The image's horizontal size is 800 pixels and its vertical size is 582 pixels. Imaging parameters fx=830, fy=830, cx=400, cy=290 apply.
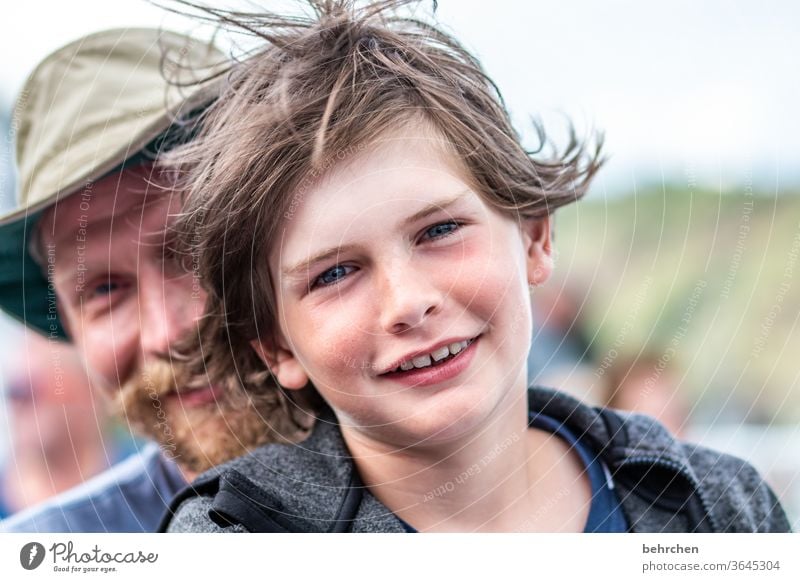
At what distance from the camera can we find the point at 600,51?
772 mm

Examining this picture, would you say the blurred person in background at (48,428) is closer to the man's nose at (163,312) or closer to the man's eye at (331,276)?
the man's nose at (163,312)

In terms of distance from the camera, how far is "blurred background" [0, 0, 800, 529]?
77 cm

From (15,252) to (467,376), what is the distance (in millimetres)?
448

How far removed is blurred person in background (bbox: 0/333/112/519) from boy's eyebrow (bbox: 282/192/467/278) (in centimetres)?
30

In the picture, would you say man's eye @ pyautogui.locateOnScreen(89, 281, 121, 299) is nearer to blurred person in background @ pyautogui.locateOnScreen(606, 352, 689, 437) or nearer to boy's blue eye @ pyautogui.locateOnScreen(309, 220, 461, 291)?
boy's blue eye @ pyautogui.locateOnScreen(309, 220, 461, 291)

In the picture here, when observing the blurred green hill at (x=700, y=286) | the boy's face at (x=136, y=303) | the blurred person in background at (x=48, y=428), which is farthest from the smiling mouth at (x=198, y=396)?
the blurred green hill at (x=700, y=286)

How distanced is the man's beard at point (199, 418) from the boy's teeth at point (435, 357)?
15 cm

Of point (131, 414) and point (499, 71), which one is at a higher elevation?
point (499, 71)

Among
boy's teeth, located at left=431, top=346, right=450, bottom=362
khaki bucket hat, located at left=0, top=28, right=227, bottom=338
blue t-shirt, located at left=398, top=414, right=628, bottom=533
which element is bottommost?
blue t-shirt, located at left=398, top=414, right=628, bottom=533

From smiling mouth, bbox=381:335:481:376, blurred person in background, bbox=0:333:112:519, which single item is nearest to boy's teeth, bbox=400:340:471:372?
smiling mouth, bbox=381:335:481:376

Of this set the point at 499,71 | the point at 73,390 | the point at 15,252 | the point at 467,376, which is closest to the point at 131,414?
the point at 73,390

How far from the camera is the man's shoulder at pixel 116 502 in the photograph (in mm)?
790

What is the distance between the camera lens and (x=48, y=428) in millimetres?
867

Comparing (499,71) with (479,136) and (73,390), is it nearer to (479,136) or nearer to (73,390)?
(479,136)
